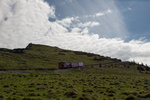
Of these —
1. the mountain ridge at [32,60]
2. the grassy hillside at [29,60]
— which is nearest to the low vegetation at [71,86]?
the grassy hillside at [29,60]

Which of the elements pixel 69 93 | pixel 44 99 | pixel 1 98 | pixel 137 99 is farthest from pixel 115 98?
pixel 1 98

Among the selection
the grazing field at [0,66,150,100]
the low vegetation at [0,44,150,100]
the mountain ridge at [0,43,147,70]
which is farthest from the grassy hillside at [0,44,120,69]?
the grazing field at [0,66,150,100]

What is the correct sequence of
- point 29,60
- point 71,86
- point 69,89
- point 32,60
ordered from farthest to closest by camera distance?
point 32,60
point 29,60
point 71,86
point 69,89

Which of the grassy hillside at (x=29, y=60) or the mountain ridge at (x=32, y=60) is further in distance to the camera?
the mountain ridge at (x=32, y=60)

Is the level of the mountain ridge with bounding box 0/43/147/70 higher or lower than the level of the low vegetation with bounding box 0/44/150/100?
higher

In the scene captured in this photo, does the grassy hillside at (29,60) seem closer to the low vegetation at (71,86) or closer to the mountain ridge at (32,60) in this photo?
the mountain ridge at (32,60)

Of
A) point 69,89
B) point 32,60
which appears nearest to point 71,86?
point 69,89

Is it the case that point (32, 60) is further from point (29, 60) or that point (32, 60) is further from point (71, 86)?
point (71, 86)

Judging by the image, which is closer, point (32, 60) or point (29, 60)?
point (29, 60)

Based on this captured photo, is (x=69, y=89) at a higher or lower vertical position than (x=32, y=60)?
lower

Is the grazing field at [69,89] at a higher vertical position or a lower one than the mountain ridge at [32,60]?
lower

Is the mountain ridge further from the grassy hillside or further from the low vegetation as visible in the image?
the low vegetation

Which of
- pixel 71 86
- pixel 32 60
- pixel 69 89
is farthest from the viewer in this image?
pixel 32 60

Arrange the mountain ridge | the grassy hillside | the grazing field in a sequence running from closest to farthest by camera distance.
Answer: the grazing field → the grassy hillside → the mountain ridge
